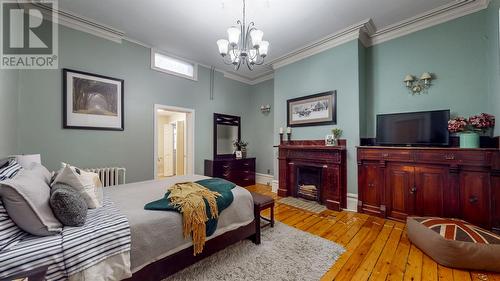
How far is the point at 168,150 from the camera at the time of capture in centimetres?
678

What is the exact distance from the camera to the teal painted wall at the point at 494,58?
7.61 feet

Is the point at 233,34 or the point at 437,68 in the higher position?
the point at 233,34

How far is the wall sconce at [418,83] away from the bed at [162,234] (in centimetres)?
329

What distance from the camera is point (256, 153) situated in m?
5.80

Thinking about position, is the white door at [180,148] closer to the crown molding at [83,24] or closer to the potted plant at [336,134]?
the crown molding at [83,24]

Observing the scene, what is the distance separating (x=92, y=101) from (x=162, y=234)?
3.00 meters

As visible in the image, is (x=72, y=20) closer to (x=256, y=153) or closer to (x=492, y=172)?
(x=256, y=153)

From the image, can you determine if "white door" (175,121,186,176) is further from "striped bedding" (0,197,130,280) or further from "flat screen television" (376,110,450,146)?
"flat screen television" (376,110,450,146)

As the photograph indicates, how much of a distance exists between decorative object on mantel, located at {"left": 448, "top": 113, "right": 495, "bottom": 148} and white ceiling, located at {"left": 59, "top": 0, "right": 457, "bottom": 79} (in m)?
1.73

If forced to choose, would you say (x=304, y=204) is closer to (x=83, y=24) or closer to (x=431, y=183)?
(x=431, y=183)

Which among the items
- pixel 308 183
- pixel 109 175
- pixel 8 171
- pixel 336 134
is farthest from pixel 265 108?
pixel 8 171

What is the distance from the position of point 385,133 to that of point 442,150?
2.56 feet

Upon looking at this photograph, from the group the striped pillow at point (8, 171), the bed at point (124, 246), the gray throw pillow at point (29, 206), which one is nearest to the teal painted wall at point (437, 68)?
the bed at point (124, 246)

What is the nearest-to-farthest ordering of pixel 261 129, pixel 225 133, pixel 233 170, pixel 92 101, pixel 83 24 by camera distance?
pixel 83 24 → pixel 92 101 → pixel 233 170 → pixel 225 133 → pixel 261 129
